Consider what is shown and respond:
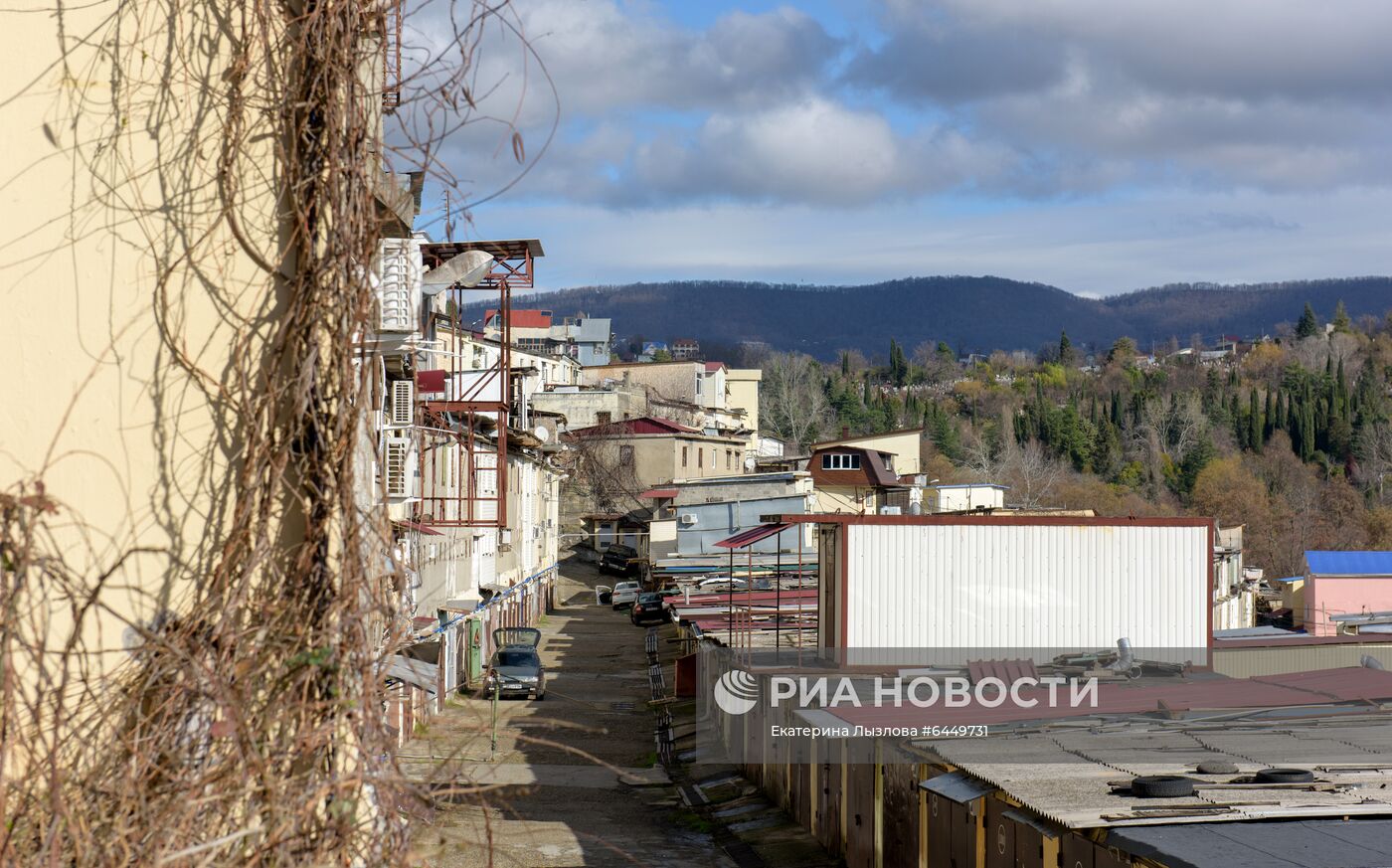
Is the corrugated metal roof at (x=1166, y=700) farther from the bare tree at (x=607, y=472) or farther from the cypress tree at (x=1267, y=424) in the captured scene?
the cypress tree at (x=1267, y=424)

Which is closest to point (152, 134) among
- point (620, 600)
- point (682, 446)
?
point (620, 600)

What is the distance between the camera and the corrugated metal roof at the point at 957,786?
37.2 feet

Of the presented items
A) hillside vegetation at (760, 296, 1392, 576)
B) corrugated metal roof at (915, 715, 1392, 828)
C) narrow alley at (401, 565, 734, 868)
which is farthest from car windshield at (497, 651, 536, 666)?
hillside vegetation at (760, 296, 1392, 576)

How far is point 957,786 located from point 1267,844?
3522 millimetres

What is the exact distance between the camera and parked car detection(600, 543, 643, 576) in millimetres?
65625

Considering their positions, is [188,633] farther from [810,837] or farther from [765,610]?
[765,610]

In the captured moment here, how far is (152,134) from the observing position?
446 centimetres

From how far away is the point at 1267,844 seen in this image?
28.4 feet

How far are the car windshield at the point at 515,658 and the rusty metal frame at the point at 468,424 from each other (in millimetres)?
3485

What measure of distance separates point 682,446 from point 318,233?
222ft

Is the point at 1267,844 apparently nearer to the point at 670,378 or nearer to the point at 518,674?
the point at 518,674

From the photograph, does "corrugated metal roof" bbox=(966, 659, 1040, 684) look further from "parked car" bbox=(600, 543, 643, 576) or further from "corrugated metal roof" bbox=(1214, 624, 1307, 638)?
"parked car" bbox=(600, 543, 643, 576)

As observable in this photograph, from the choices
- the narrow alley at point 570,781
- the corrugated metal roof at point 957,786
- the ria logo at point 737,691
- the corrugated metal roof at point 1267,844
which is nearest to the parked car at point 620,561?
the narrow alley at point 570,781

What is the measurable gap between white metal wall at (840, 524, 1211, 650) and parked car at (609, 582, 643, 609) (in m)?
36.0
